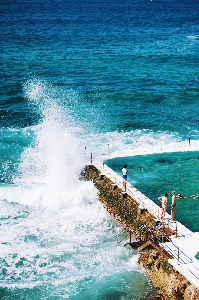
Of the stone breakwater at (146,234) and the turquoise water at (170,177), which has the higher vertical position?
the turquoise water at (170,177)

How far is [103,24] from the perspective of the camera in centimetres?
13525

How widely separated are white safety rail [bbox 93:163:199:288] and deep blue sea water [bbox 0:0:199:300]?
1.26m

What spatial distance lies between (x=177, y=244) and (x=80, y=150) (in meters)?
15.3

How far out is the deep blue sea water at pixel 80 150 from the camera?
20.1 meters

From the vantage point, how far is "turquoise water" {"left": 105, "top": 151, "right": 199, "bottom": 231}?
918 inches

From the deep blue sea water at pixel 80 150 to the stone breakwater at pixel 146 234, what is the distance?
541 mm

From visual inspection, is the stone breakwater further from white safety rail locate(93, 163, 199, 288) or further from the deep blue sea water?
the deep blue sea water

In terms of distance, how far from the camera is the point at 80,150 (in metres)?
33.1

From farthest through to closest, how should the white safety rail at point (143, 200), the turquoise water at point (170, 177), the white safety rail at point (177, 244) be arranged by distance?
the turquoise water at point (170, 177) → the white safety rail at point (143, 200) → the white safety rail at point (177, 244)

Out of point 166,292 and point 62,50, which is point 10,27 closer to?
point 62,50

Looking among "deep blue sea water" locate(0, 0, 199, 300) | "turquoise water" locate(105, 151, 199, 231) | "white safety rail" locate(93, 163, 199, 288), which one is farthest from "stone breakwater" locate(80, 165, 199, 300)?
"turquoise water" locate(105, 151, 199, 231)

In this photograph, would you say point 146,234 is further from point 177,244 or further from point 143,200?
point 143,200

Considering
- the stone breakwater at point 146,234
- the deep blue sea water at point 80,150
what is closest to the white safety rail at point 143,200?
the stone breakwater at point 146,234

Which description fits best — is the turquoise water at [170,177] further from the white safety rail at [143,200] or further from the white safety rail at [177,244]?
the white safety rail at [177,244]
